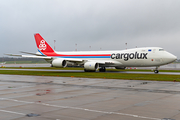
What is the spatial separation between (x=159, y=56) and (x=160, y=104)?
93.2ft

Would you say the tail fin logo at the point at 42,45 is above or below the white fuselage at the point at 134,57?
above

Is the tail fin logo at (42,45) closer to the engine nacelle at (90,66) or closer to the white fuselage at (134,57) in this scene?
the white fuselage at (134,57)

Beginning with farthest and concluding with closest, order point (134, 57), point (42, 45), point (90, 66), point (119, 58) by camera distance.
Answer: point (42, 45)
point (119, 58)
point (90, 66)
point (134, 57)

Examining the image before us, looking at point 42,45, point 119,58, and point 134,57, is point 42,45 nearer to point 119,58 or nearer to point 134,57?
point 119,58

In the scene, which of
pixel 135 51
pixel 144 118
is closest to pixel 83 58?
pixel 135 51

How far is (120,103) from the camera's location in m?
11.0

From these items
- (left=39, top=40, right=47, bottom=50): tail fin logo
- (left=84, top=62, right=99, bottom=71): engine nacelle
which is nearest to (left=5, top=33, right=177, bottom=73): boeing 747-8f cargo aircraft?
(left=84, top=62, right=99, bottom=71): engine nacelle

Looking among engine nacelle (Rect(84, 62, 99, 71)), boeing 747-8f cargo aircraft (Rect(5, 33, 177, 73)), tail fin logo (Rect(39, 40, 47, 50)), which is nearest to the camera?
boeing 747-8f cargo aircraft (Rect(5, 33, 177, 73))

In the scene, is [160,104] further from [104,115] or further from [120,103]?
[104,115]

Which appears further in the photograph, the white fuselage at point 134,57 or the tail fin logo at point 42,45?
the tail fin logo at point 42,45

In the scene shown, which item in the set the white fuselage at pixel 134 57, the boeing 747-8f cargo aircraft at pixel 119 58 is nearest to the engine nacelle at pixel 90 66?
the boeing 747-8f cargo aircraft at pixel 119 58

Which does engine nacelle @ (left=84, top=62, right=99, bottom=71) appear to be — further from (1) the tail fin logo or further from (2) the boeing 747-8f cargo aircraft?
(1) the tail fin logo

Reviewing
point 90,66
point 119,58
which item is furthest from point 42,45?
point 119,58

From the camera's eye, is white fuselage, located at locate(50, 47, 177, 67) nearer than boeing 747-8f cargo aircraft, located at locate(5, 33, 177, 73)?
Yes
